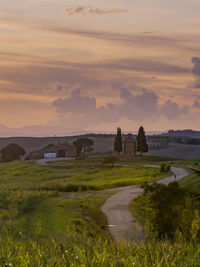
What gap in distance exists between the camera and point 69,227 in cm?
3002

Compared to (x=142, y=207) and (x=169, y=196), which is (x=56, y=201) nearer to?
(x=142, y=207)

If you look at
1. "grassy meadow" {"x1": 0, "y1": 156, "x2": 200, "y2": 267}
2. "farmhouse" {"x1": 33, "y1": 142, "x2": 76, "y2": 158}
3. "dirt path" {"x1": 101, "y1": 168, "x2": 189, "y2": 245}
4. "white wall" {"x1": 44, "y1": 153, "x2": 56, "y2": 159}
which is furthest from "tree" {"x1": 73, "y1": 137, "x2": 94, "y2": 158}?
"dirt path" {"x1": 101, "y1": 168, "x2": 189, "y2": 245}

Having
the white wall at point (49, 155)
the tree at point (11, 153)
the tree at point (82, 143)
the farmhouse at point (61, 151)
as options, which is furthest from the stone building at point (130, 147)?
the tree at point (11, 153)

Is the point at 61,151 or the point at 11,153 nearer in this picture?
the point at 61,151

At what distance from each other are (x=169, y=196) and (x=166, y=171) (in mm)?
48687

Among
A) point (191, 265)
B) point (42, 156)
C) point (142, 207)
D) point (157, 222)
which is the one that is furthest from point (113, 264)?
point (42, 156)

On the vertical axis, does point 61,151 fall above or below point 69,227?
above

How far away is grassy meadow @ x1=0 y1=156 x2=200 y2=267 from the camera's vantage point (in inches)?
323

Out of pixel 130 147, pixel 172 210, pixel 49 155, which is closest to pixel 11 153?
pixel 49 155

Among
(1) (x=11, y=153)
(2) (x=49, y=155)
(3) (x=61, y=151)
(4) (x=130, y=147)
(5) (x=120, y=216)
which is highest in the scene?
(4) (x=130, y=147)

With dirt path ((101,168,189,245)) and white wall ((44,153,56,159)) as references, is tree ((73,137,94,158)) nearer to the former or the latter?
white wall ((44,153,56,159))

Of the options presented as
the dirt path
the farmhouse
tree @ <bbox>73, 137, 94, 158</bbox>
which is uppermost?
tree @ <bbox>73, 137, 94, 158</bbox>

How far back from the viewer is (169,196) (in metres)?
30.1

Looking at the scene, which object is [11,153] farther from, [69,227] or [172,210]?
[172,210]
